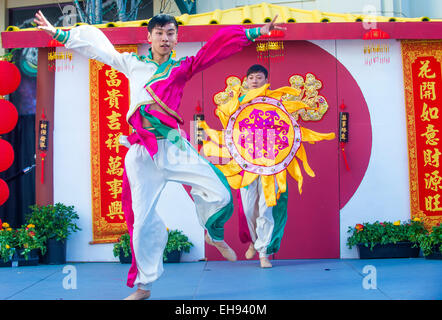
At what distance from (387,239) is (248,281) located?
1768 millimetres

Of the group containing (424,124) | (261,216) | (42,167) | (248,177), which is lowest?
(261,216)

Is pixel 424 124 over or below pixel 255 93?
below

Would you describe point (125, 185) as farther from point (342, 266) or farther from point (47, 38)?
point (47, 38)

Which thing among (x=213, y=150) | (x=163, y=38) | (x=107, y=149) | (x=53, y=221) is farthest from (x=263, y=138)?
(x=53, y=221)

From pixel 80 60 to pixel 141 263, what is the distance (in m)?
3.00

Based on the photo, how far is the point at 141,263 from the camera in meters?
2.97

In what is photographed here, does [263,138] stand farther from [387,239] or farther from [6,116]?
[6,116]

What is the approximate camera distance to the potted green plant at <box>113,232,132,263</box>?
4.75 meters

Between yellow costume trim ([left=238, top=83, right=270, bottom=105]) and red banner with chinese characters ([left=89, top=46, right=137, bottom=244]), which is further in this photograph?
red banner with chinese characters ([left=89, top=46, right=137, bottom=244])

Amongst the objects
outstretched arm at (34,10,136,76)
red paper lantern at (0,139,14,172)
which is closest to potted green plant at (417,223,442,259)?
outstretched arm at (34,10,136,76)

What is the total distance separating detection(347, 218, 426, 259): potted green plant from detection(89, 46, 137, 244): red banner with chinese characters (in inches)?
97.1

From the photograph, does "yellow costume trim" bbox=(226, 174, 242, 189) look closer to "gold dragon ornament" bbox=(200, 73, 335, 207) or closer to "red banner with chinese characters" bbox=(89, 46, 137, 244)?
"gold dragon ornament" bbox=(200, 73, 335, 207)

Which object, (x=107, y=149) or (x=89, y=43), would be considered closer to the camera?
(x=89, y=43)

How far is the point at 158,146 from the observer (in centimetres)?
298
